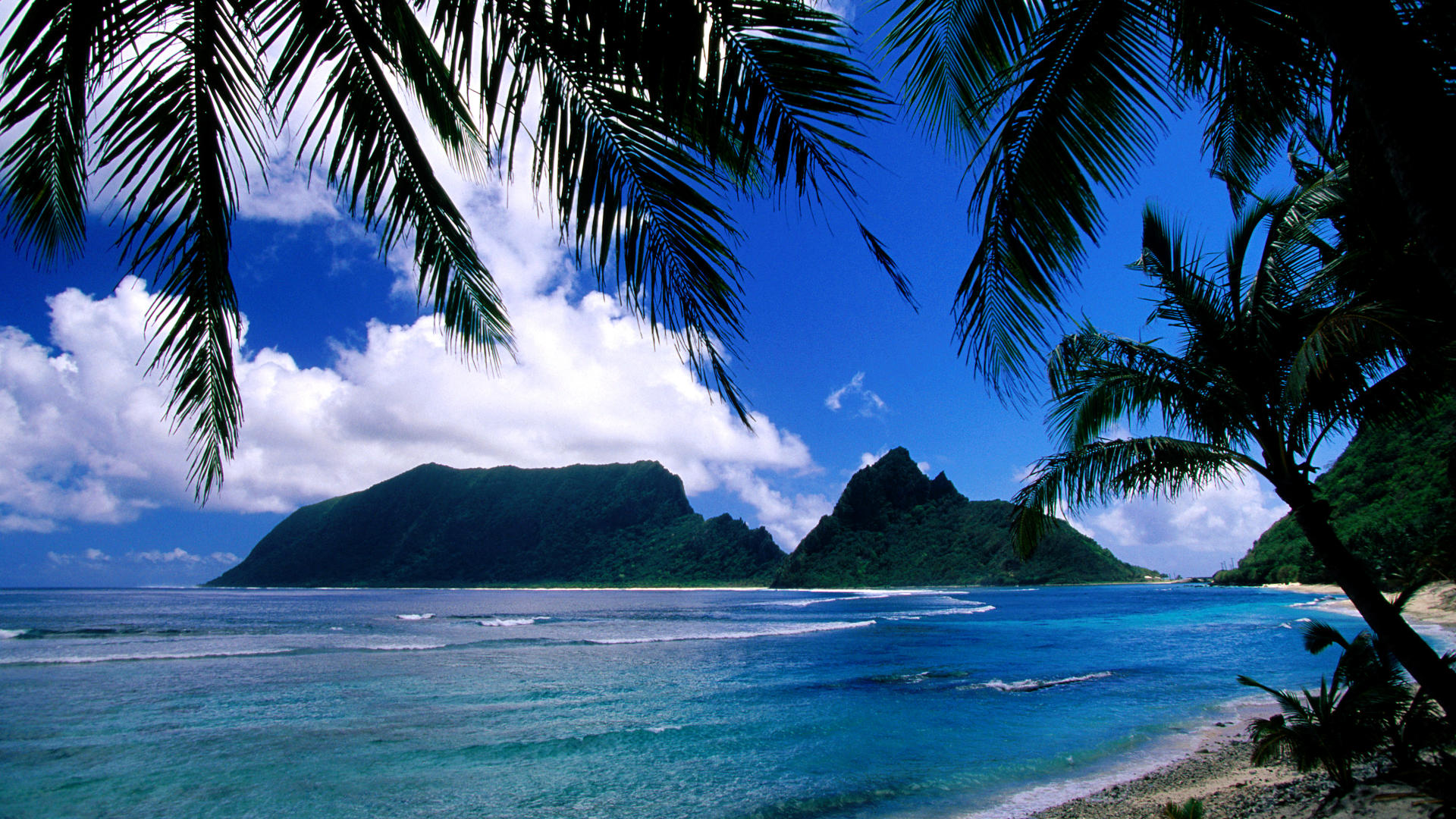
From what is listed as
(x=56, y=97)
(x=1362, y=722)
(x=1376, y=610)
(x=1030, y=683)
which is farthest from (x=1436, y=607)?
(x=56, y=97)

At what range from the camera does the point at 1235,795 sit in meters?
7.55

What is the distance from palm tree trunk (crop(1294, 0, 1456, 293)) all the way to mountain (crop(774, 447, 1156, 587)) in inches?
4126

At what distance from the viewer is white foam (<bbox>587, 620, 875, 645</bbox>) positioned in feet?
97.6

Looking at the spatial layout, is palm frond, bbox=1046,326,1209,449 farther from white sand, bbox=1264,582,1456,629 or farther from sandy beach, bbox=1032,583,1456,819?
white sand, bbox=1264,582,1456,629

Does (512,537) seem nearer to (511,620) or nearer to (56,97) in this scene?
(511,620)

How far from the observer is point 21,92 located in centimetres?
188

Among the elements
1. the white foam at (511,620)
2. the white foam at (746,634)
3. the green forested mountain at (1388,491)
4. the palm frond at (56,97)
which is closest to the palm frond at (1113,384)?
the palm frond at (56,97)

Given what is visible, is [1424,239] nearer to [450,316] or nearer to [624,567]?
[450,316]

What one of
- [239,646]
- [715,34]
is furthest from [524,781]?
[239,646]

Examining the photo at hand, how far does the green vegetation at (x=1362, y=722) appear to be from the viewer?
499cm

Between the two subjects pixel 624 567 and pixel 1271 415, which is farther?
pixel 624 567

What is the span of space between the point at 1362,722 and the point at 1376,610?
261 centimetres

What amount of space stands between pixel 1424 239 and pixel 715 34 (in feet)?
5.08

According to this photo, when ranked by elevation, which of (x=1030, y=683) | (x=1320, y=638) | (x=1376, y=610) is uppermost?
(x=1376, y=610)
